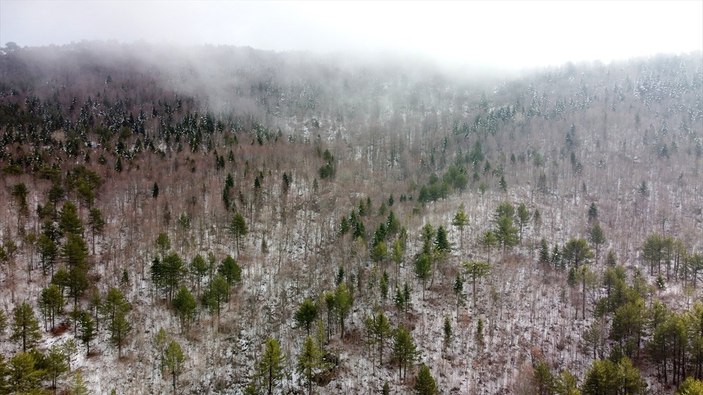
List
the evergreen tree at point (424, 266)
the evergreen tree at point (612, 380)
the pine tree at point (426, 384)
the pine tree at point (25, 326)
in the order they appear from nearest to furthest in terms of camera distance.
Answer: the evergreen tree at point (612, 380) < the pine tree at point (426, 384) < the pine tree at point (25, 326) < the evergreen tree at point (424, 266)

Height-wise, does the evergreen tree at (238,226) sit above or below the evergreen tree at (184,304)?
above

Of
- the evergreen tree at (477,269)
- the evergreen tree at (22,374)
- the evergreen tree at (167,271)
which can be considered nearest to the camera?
the evergreen tree at (22,374)

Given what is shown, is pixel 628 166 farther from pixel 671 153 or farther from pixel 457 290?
pixel 457 290

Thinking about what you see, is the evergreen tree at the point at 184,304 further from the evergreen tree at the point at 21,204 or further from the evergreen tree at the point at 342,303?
the evergreen tree at the point at 21,204

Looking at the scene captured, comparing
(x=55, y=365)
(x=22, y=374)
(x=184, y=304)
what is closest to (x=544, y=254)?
(x=184, y=304)

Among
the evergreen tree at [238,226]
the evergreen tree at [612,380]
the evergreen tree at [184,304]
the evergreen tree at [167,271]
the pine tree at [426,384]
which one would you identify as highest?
the evergreen tree at [238,226]

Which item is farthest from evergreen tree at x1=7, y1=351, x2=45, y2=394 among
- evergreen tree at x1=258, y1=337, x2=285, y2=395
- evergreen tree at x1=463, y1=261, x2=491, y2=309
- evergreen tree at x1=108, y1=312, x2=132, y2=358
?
evergreen tree at x1=463, y1=261, x2=491, y2=309

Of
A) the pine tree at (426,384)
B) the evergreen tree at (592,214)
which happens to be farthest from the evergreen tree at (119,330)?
the evergreen tree at (592,214)

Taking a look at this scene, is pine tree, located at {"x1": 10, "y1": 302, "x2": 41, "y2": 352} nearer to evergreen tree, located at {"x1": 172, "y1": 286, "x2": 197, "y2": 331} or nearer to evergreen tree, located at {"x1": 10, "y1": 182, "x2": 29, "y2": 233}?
evergreen tree, located at {"x1": 172, "y1": 286, "x2": 197, "y2": 331}

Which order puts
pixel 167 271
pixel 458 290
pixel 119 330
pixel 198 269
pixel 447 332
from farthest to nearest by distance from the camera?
1. pixel 458 290
2. pixel 198 269
3. pixel 167 271
4. pixel 447 332
5. pixel 119 330

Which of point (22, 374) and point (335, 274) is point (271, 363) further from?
point (22, 374)
